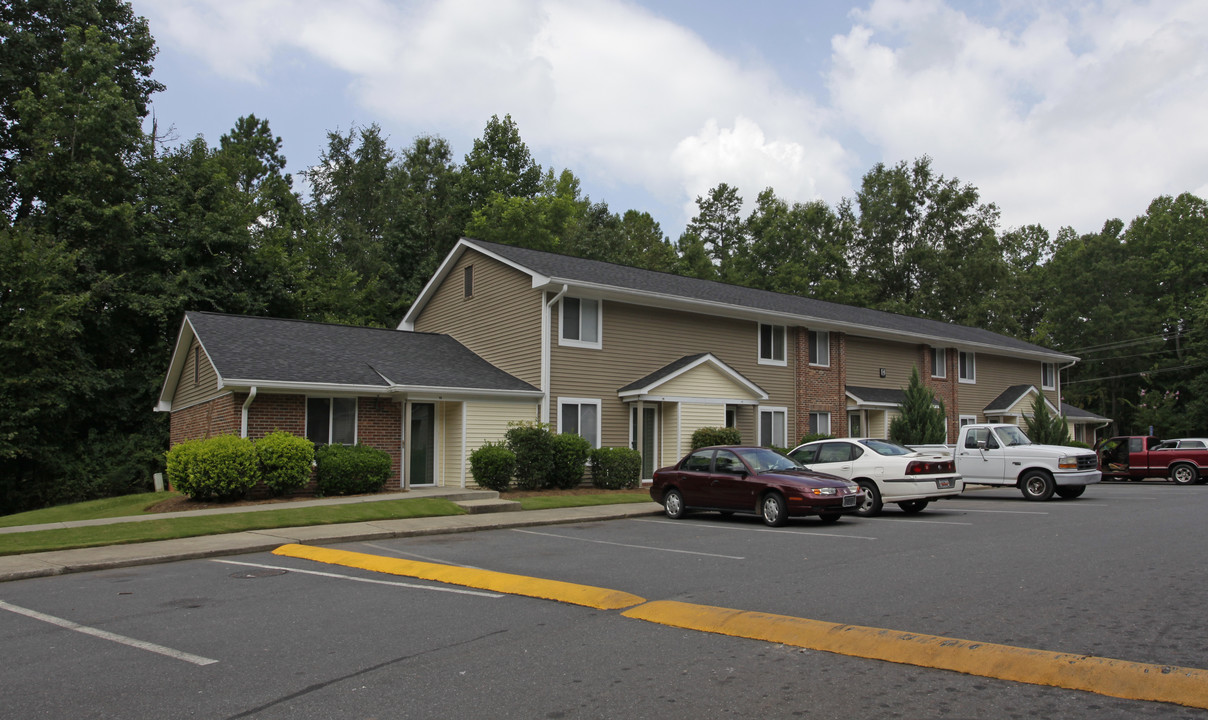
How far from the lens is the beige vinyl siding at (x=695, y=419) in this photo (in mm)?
23781

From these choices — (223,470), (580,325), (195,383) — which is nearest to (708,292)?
(580,325)

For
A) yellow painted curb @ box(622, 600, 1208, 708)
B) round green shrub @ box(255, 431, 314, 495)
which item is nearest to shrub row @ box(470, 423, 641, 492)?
round green shrub @ box(255, 431, 314, 495)

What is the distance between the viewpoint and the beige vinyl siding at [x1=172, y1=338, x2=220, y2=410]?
20.8 m

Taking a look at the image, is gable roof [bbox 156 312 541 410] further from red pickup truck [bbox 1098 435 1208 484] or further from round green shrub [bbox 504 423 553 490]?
red pickup truck [bbox 1098 435 1208 484]

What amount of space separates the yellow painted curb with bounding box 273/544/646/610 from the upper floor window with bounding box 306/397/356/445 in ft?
24.8

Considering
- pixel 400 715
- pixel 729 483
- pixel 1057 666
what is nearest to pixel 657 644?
pixel 400 715

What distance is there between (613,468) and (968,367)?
69.0ft

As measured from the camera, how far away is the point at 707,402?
24344 mm

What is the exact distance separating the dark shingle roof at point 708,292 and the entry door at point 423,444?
468 centimetres

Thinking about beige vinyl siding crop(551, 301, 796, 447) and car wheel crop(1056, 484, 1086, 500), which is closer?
car wheel crop(1056, 484, 1086, 500)

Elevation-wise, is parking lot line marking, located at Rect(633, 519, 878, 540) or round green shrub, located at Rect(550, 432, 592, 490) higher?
round green shrub, located at Rect(550, 432, 592, 490)

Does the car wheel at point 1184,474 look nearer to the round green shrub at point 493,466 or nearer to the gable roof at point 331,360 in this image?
the gable roof at point 331,360

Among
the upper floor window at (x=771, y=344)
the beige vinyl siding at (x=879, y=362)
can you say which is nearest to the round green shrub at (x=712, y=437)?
the upper floor window at (x=771, y=344)

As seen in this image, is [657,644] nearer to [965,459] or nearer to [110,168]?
[965,459]
